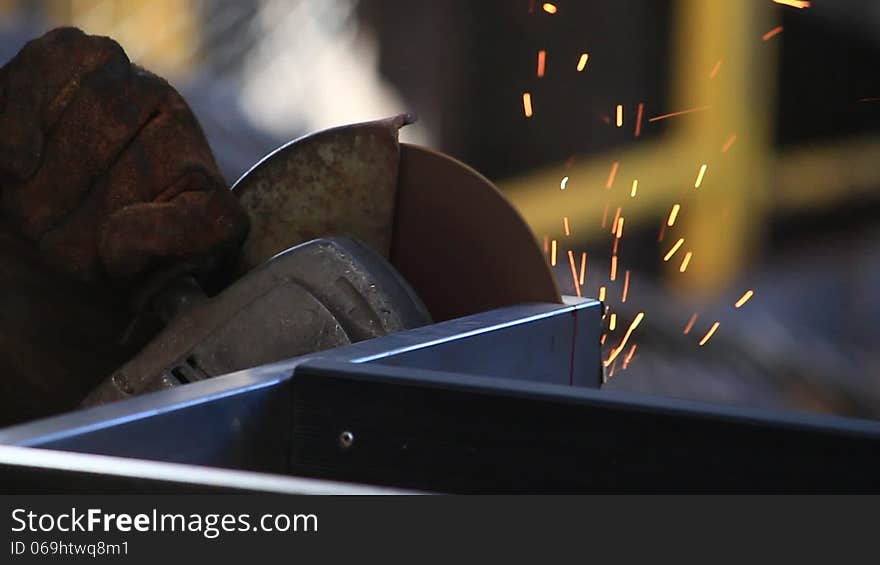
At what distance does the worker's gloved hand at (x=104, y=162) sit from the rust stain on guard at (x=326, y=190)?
0.48ft

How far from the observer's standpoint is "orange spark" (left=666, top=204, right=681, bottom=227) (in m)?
3.30

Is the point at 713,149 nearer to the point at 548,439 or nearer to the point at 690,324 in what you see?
the point at 690,324

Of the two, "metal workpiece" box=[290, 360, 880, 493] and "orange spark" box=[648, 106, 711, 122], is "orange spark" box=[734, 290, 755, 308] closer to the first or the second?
"orange spark" box=[648, 106, 711, 122]

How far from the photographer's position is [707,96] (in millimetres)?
3264

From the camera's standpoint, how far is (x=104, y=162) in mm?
1535

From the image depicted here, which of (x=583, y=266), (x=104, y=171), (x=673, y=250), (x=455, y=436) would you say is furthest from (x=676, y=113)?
(x=455, y=436)

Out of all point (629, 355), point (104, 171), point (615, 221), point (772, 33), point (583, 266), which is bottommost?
point (629, 355)

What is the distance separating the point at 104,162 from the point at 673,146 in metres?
2.02

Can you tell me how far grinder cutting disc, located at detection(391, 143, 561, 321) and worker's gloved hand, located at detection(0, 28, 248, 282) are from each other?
9.3 inches

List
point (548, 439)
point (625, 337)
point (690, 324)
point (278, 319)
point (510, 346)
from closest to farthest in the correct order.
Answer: point (548, 439)
point (510, 346)
point (278, 319)
point (690, 324)
point (625, 337)

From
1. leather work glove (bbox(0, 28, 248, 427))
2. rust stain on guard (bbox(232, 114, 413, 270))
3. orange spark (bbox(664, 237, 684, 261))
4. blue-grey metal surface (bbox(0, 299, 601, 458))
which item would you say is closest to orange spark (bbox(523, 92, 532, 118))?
orange spark (bbox(664, 237, 684, 261))

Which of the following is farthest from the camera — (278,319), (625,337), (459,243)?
(625,337)

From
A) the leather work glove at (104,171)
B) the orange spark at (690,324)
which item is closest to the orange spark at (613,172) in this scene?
the orange spark at (690,324)

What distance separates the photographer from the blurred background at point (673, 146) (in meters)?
3.14
